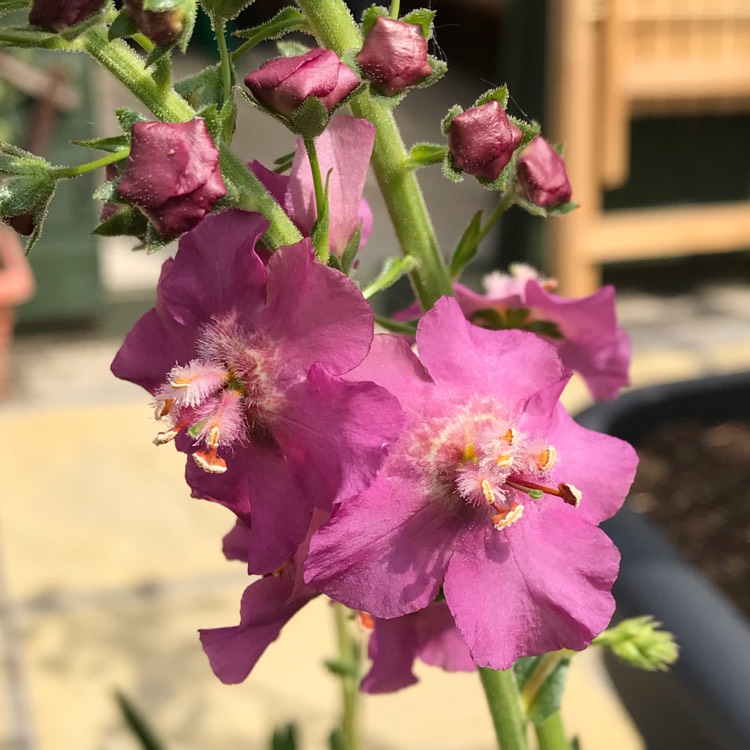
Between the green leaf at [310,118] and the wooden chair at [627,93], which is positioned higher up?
the green leaf at [310,118]

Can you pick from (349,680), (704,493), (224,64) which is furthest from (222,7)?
(704,493)

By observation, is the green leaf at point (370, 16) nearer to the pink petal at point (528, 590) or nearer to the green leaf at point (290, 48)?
the green leaf at point (290, 48)

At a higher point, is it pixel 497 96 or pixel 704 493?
pixel 497 96

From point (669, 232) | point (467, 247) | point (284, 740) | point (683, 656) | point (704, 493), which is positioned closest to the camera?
point (467, 247)

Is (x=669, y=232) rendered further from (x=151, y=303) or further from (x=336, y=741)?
(x=336, y=741)

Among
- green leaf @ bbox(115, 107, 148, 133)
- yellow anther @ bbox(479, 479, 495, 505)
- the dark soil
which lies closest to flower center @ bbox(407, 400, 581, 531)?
yellow anther @ bbox(479, 479, 495, 505)

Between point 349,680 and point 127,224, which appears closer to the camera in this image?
point 127,224

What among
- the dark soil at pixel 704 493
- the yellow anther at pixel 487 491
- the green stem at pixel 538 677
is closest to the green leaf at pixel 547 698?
the green stem at pixel 538 677
